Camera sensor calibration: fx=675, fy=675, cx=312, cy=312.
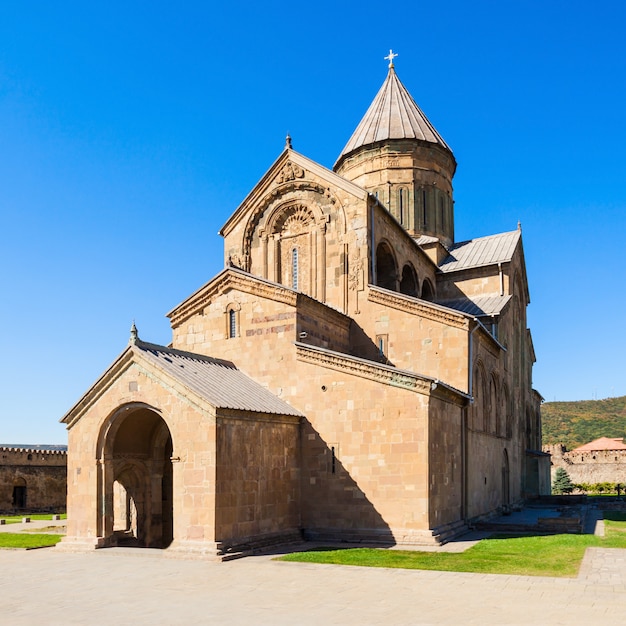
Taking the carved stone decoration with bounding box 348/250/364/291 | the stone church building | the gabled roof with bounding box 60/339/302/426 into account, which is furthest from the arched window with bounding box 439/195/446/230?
the gabled roof with bounding box 60/339/302/426

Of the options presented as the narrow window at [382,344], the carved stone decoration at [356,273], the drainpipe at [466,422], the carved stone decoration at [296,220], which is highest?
the carved stone decoration at [296,220]

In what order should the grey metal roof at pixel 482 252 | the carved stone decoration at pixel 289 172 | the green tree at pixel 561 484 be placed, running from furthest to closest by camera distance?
the green tree at pixel 561 484
the grey metal roof at pixel 482 252
the carved stone decoration at pixel 289 172

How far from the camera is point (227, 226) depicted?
2433 cm

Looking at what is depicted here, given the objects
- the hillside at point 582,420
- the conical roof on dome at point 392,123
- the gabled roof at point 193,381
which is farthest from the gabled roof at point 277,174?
the hillside at point 582,420

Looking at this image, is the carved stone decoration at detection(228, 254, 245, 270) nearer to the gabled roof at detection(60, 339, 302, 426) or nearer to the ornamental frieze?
the gabled roof at detection(60, 339, 302, 426)

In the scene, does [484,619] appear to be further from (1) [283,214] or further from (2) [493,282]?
(2) [493,282]

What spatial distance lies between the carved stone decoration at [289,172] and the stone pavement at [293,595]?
13.1m

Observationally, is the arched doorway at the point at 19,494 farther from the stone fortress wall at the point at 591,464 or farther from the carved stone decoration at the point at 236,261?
the stone fortress wall at the point at 591,464

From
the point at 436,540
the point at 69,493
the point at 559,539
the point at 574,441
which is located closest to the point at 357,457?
the point at 436,540

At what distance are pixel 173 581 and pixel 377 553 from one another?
16.0ft

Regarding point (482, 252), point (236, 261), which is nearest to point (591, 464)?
point (482, 252)

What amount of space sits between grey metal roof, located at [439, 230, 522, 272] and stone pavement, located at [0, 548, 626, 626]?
606 inches

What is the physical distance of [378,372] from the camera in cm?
1736

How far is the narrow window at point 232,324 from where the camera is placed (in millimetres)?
20047
